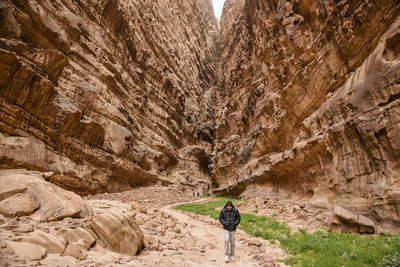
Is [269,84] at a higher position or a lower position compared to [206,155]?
higher

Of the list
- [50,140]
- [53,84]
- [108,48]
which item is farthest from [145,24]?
[50,140]

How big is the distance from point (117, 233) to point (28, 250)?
236 centimetres

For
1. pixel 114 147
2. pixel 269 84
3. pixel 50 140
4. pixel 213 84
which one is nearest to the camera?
pixel 50 140

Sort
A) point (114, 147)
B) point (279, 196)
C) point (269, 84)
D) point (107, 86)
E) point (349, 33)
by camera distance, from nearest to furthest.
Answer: point (349, 33) < point (279, 196) < point (114, 147) < point (107, 86) < point (269, 84)

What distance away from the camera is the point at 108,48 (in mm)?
25109

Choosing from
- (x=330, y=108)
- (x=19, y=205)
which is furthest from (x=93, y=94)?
(x=330, y=108)

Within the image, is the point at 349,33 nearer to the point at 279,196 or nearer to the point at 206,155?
the point at 279,196

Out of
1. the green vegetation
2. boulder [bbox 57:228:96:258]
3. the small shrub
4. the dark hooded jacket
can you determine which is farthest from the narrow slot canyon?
the small shrub

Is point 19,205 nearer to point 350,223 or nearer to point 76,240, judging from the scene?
point 76,240

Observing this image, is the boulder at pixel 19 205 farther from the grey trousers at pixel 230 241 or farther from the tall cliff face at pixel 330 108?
the tall cliff face at pixel 330 108

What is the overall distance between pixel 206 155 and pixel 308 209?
116 feet

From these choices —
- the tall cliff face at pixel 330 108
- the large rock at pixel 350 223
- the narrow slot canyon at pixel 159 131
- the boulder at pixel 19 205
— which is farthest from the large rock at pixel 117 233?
the tall cliff face at pixel 330 108

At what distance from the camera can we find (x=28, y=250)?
3.88 meters

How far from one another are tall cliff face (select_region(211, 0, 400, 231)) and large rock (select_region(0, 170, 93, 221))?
39.0 ft
